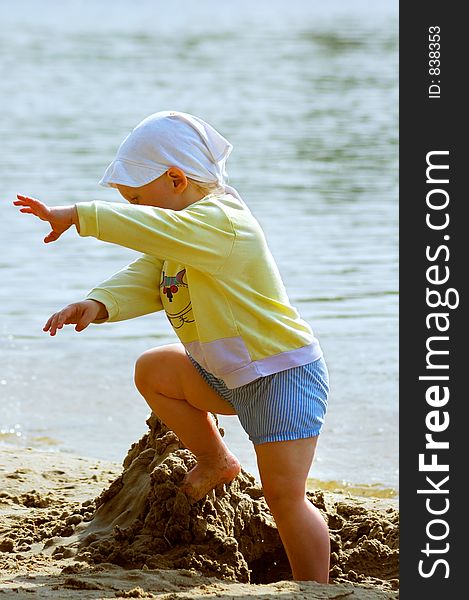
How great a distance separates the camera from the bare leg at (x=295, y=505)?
11.4ft

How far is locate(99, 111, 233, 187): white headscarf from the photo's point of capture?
11.9ft

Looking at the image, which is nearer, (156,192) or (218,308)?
(218,308)

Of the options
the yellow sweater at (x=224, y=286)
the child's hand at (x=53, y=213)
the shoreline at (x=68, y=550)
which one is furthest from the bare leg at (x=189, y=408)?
the child's hand at (x=53, y=213)

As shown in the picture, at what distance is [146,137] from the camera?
3637 mm

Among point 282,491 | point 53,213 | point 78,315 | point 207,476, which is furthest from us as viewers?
point 207,476

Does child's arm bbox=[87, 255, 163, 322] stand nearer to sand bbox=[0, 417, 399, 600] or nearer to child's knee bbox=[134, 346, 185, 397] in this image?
child's knee bbox=[134, 346, 185, 397]

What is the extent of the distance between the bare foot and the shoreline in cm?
28

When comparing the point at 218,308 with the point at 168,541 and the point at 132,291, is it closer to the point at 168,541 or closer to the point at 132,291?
the point at 132,291

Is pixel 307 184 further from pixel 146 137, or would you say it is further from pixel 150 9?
pixel 150 9

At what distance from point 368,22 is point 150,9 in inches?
473

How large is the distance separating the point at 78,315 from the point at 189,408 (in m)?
0.47

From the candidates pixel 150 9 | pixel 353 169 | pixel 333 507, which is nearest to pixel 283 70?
pixel 353 169

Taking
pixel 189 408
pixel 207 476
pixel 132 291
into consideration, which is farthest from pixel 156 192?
pixel 207 476

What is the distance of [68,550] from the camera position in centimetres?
379
